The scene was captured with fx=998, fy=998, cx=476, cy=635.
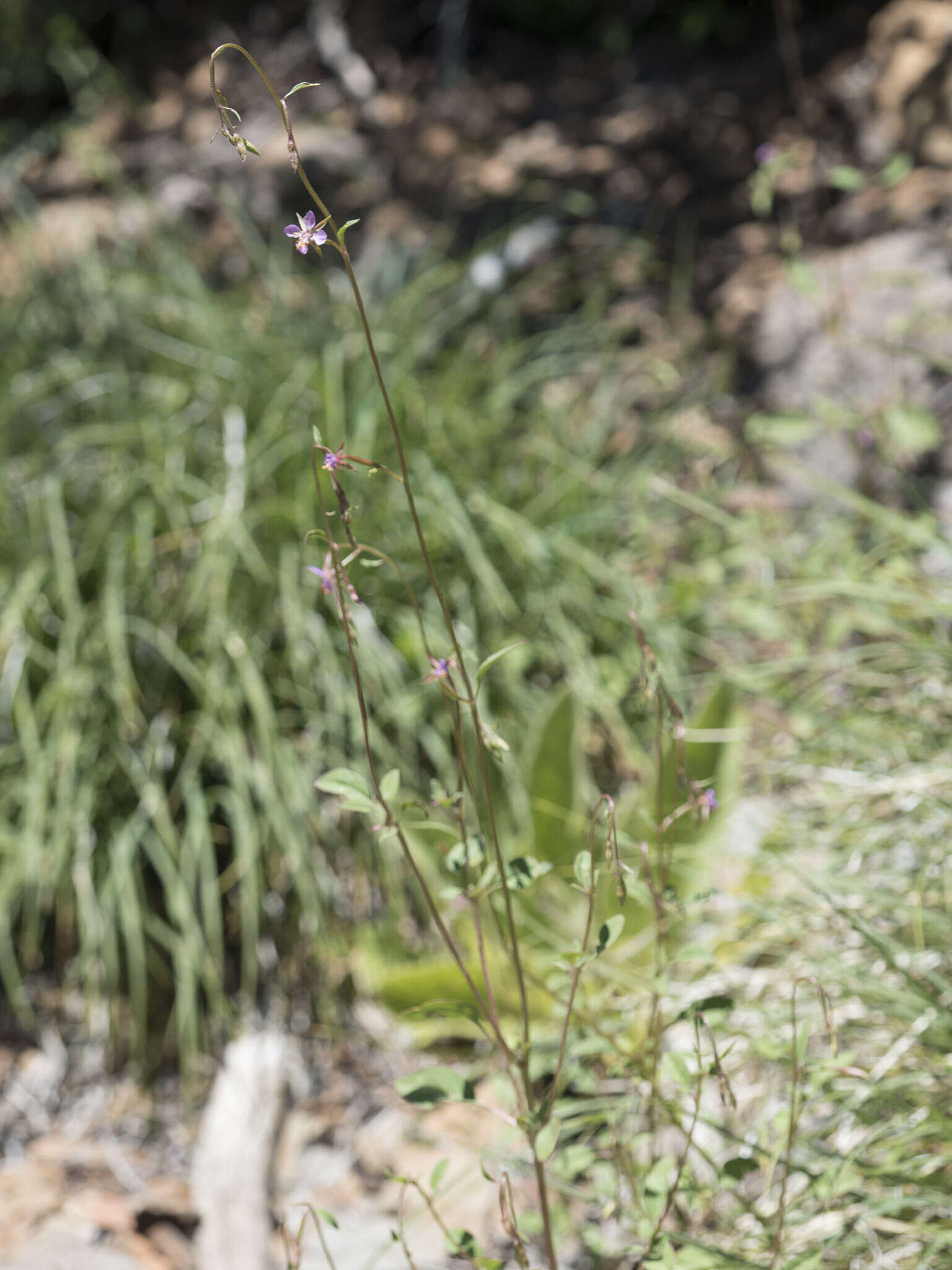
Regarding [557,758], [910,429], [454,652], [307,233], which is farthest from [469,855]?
[910,429]

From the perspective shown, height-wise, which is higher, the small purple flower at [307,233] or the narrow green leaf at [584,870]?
the small purple flower at [307,233]

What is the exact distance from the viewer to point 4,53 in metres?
4.46

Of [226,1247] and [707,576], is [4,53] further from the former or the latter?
[226,1247]

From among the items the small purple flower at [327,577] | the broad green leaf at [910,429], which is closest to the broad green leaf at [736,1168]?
the small purple flower at [327,577]

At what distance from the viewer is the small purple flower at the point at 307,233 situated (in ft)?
2.18

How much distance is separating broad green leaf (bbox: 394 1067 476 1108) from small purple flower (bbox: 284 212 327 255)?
0.67 meters

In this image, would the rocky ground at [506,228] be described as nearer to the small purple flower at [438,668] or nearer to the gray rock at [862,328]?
the gray rock at [862,328]

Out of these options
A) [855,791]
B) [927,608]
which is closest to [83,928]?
[855,791]

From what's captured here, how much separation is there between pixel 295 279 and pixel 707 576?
1617 mm

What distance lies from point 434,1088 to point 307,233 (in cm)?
70

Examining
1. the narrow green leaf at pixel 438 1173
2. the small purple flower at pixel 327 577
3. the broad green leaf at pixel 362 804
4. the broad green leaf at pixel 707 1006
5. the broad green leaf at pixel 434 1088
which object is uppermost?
the small purple flower at pixel 327 577

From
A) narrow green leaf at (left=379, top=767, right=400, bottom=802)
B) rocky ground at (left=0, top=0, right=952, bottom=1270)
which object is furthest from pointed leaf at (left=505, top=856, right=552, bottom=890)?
rocky ground at (left=0, top=0, right=952, bottom=1270)

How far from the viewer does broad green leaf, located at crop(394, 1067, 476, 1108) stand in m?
0.86

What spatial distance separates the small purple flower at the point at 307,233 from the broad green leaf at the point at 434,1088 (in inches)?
26.4
